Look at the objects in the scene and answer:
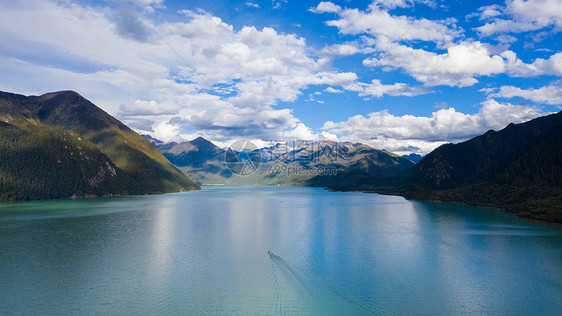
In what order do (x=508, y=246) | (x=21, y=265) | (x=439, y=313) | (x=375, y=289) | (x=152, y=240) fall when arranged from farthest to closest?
(x=152, y=240) → (x=508, y=246) → (x=21, y=265) → (x=375, y=289) → (x=439, y=313)

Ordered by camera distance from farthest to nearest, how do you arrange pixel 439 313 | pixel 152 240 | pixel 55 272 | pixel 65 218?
1. pixel 65 218
2. pixel 152 240
3. pixel 55 272
4. pixel 439 313

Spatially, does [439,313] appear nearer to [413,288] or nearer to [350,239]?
[413,288]

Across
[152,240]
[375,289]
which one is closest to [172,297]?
[375,289]

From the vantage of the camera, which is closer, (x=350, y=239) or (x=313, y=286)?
(x=313, y=286)

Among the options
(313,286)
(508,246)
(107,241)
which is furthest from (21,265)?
(508,246)

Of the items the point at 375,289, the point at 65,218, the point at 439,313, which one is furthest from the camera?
the point at 65,218

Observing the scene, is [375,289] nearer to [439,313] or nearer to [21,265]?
[439,313]
